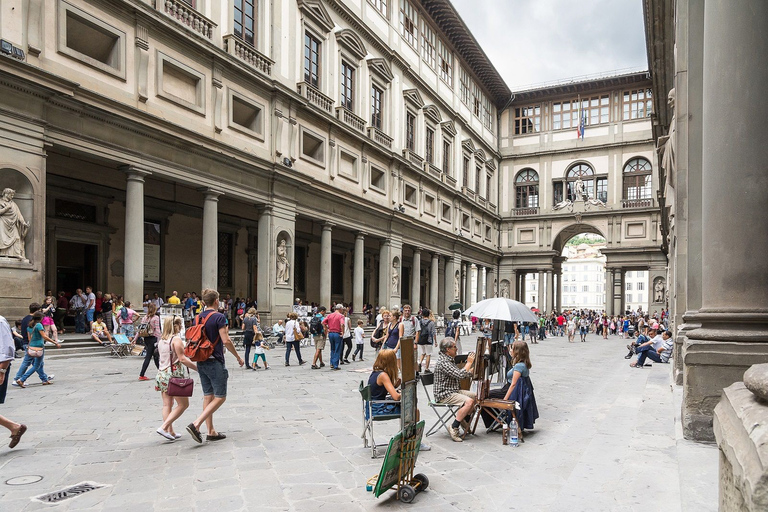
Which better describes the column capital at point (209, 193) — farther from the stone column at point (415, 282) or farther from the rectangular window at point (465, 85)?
the rectangular window at point (465, 85)

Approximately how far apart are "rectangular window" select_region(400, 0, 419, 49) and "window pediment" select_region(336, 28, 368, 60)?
554 cm

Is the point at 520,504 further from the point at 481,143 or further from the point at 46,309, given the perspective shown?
the point at 481,143

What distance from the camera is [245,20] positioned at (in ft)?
67.3

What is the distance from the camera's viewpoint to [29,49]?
13375 millimetres

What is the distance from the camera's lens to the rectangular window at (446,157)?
126ft

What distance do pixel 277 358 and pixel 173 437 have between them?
10.1m

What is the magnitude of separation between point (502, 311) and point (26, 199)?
11.0 m

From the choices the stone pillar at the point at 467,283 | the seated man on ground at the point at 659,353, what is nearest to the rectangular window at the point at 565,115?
the stone pillar at the point at 467,283

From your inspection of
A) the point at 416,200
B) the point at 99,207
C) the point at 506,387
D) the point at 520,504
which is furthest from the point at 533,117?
the point at 520,504

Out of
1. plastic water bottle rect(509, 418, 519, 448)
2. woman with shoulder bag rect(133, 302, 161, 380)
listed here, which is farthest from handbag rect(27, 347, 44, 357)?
plastic water bottle rect(509, 418, 519, 448)

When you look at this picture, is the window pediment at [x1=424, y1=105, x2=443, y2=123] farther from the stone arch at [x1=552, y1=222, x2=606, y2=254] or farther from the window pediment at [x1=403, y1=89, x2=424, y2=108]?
the stone arch at [x1=552, y1=222, x2=606, y2=254]

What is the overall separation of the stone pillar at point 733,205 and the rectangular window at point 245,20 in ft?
58.4

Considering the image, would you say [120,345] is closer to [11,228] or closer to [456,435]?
[11,228]

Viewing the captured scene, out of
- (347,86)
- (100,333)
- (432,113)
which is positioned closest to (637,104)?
(432,113)
